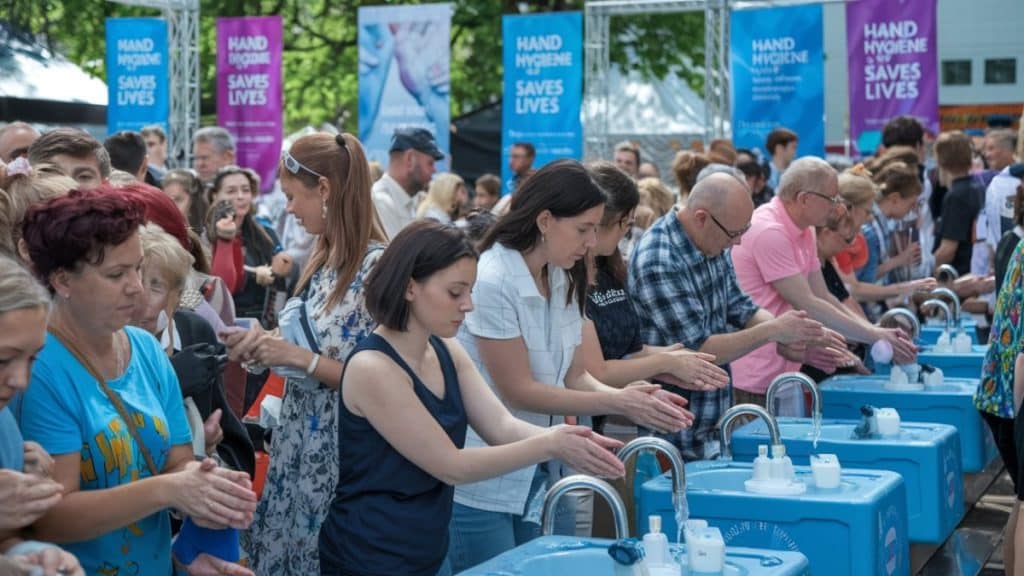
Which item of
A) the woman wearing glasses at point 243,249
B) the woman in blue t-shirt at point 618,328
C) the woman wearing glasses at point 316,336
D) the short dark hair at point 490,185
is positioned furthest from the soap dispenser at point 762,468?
the short dark hair at point 490,185

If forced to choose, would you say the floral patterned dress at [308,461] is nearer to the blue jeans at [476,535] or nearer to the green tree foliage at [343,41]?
the blue jeans at [476,535]

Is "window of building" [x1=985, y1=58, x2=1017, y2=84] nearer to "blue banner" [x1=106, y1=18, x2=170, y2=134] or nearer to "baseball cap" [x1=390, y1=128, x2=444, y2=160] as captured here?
"blue banner" [x1=106, y1=18, x2=170, y2=134]

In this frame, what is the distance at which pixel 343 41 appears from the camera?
2166 centimetres

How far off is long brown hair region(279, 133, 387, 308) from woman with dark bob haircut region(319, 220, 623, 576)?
1.94 feet

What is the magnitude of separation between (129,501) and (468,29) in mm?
19094

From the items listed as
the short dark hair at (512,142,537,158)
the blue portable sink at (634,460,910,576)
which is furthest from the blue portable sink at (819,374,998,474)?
the short dark hair at (512,142,537,158)

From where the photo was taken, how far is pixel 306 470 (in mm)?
3475

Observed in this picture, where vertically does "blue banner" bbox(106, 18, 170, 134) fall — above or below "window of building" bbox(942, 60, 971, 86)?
below

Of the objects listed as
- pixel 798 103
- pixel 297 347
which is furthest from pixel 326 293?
pixel 798 103

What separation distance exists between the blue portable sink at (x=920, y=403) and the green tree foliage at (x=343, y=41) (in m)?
14.5

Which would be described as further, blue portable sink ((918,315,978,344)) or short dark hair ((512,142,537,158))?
short dark hair ((512,142,537,158))

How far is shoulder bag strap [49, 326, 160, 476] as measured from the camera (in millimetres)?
2498

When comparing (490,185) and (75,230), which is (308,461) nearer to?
(75,230)

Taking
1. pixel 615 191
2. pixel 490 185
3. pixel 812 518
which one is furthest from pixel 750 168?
A: pixel 812 518
